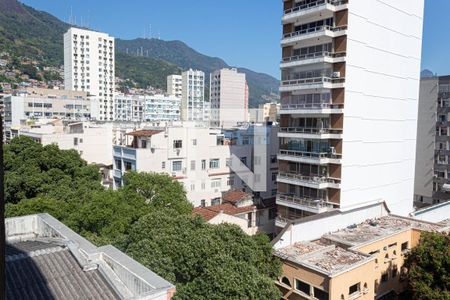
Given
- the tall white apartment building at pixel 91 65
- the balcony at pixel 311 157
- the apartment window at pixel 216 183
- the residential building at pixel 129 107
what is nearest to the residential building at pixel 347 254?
the balcony at pixel 311 157

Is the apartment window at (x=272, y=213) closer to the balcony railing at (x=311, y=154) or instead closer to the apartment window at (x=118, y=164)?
the balcony railing at (x=311, y=154)

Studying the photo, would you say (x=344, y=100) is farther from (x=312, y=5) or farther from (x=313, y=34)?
(x=312, y=5)

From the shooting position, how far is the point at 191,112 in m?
111

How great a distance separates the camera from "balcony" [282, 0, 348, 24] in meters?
21.5

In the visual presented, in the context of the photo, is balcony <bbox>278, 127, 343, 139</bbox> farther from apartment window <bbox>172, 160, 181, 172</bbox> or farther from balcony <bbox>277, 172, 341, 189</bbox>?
apartment window <bbox>172, 160, 181, 172</bbox>

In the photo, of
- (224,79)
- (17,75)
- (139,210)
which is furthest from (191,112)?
(139,210)

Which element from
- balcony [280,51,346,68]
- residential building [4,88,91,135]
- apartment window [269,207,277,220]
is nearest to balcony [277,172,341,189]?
apartment window [269,207,277,220]

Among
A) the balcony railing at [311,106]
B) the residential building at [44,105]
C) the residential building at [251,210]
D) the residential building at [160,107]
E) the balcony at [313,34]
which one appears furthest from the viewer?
the residential building at [160,107]

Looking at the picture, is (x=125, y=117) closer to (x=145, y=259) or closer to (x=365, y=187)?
(x=365, y=187)

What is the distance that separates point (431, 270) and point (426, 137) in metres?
27.7

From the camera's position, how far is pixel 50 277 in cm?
694

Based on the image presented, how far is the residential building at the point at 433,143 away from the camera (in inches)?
1455

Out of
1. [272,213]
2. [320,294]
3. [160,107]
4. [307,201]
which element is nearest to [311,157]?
[307,201]

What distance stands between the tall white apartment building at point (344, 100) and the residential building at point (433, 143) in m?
12.7
